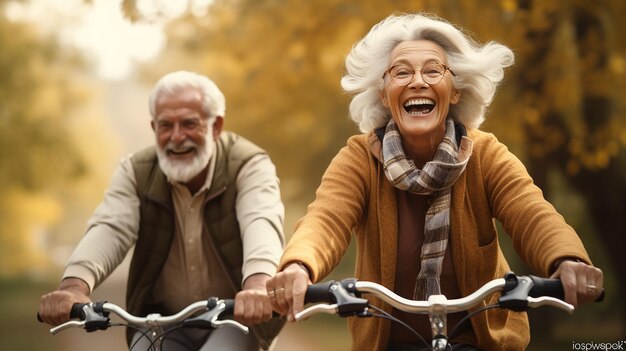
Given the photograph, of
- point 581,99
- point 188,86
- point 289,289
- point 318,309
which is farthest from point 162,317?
→ point 581,99

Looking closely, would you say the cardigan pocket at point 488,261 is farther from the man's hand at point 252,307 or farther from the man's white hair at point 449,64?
the man's hand at point 252,307

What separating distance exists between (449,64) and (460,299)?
3.46ft

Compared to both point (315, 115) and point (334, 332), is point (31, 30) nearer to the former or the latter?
point (315, 115)

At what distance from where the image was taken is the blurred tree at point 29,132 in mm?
14398

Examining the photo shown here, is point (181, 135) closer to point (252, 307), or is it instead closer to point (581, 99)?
point (252, 307)

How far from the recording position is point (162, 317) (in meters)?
3.36

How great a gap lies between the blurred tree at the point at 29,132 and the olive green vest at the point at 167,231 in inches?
405

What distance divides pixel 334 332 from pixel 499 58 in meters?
11.3

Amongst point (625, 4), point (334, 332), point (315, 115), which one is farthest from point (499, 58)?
point (334, 332)

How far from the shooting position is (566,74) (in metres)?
9.39

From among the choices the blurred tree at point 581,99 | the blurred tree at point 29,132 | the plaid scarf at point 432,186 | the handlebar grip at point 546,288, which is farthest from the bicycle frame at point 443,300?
the blurred tree at point 29,132

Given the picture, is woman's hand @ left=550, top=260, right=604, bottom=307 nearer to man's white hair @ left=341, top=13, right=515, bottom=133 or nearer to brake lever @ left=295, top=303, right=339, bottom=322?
brake lever @ left=295, top=303, right=339, bottom=322

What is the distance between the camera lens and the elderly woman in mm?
3332

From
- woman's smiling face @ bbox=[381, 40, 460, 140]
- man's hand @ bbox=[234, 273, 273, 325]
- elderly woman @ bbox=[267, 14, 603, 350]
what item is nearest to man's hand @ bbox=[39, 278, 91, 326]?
man's hand @ bbox=[234, 273, 273, 325]
